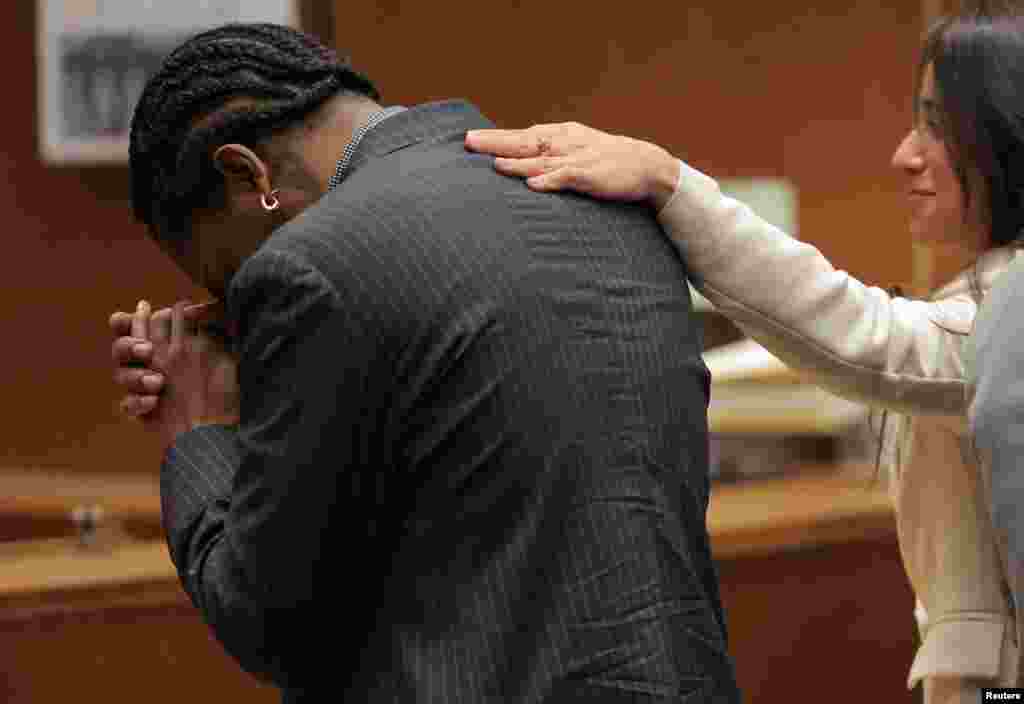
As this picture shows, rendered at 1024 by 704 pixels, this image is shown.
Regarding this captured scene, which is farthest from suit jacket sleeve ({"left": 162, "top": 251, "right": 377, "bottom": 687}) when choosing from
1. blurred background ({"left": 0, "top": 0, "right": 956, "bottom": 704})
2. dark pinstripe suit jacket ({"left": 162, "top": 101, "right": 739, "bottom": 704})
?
blurred background ({"left": 0, "top": 0, "right": 956, "bottom": 704})

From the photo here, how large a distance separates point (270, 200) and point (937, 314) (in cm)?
80

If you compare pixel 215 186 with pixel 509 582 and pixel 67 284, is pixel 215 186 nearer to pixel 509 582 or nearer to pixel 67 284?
pixel 509 582

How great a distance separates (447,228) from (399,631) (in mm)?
345

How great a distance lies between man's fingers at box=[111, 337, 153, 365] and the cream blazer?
0.52 m

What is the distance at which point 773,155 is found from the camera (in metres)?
4.52

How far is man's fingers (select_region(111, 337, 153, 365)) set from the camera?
1.66m

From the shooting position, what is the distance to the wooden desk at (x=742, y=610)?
8.69 ft

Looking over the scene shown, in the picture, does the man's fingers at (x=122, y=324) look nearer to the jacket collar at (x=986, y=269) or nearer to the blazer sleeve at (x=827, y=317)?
the blazer sleeve at (x=827, y=317)

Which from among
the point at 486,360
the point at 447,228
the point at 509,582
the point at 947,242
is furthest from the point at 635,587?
the point at 947,242

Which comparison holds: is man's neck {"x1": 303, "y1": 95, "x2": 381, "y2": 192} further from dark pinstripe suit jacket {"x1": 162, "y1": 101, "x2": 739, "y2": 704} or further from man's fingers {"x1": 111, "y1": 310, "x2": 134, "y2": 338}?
man's fingers {"x1": 111, "y1": 310, "x2": 134, "y2": 338}

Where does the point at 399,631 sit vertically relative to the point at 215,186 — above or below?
below

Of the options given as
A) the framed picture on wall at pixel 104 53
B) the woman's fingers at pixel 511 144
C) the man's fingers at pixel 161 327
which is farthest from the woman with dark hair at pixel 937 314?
the framed picture on wall at pixel 104 53

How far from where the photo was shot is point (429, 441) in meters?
1.43

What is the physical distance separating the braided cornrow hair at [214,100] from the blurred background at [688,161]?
1.42m
